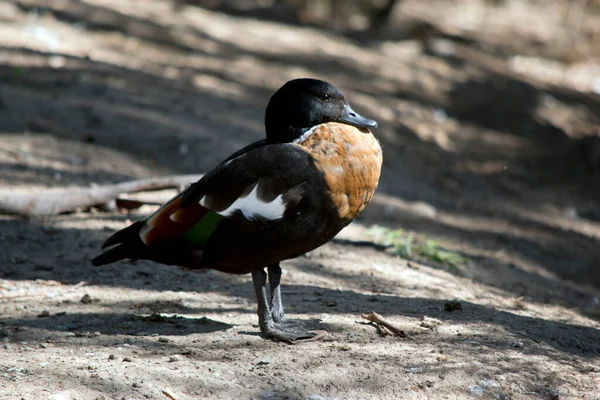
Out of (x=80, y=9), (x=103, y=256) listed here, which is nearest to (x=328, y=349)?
(x=103, y=256)

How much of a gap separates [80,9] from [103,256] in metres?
8.36

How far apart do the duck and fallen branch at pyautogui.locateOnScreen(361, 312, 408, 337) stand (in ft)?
1.14

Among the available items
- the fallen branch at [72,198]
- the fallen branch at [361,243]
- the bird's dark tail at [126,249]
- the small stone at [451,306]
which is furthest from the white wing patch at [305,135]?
the fallen branch at [72,198]

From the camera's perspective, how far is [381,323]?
168 inches

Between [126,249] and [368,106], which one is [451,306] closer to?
[126,249]

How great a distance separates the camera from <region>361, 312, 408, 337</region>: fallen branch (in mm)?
4195

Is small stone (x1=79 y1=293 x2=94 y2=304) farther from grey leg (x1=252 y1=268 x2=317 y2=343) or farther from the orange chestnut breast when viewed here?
the orange chestnut breast

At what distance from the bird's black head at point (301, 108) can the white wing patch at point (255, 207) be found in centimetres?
35

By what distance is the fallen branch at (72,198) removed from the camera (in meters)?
5.96

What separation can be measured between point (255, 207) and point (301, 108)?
0.54m

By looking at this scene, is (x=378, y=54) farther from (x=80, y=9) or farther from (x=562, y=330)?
(x=562, y=330)

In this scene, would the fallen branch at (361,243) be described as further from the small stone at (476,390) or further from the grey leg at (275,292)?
the small stone at (476,390)

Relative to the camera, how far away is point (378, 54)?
1326 centimetres

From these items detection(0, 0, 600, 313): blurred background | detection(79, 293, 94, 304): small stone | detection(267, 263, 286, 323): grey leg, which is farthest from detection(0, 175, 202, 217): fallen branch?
→ detection(267, 263, 286, 323): grey leg
